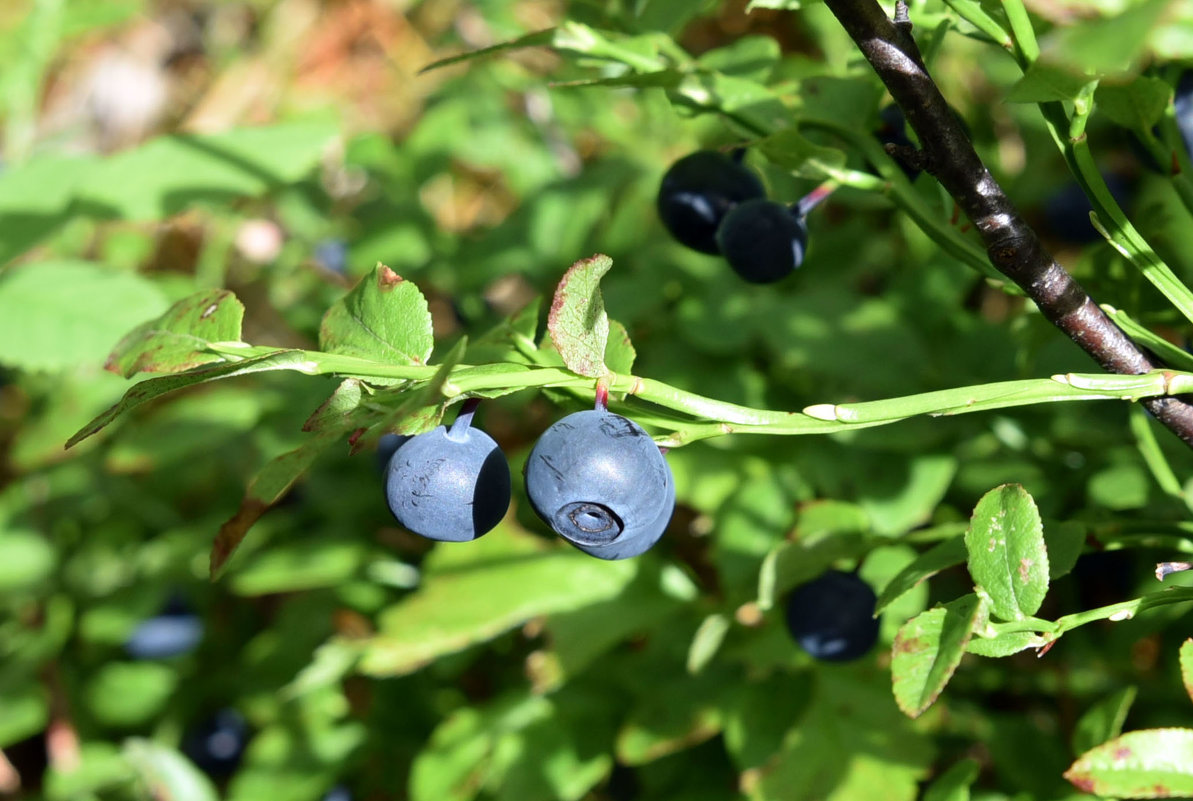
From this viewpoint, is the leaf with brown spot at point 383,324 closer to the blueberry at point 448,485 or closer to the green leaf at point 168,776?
the blueberry at point 448,485

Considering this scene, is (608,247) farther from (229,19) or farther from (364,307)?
(229,19)

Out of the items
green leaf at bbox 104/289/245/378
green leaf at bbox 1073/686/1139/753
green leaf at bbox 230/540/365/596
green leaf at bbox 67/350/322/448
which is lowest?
green leaf at bbox 230/540/365/596

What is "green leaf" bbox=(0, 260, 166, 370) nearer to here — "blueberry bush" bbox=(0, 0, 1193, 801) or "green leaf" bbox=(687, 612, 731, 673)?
"blueberry bush" bbox=(0, 0, 1193, 801)

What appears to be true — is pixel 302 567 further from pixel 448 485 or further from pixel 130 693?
pixel 448 485

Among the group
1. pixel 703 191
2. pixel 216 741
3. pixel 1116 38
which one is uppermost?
pixel 1116 38

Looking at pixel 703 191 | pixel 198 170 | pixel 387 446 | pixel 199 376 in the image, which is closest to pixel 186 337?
pixel 199 376

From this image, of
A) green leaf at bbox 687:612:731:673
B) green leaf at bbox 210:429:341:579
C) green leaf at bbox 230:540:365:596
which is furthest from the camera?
green leaf at bbox 230:540:365:596

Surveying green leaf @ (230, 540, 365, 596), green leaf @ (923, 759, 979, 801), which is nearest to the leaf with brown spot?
green leaf @ (923, 759, 979, 801)
